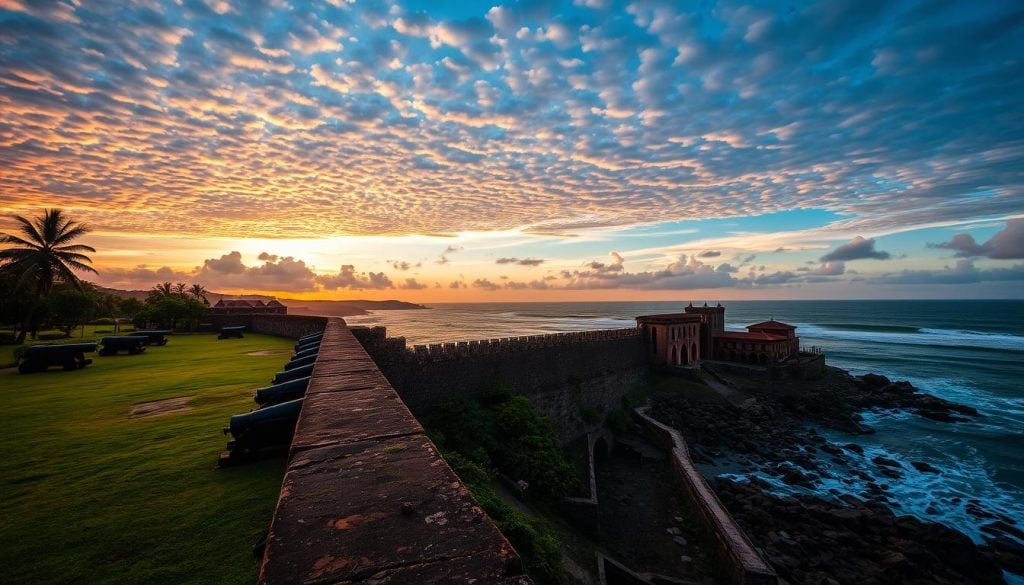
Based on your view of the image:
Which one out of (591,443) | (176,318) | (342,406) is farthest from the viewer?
(176,318)

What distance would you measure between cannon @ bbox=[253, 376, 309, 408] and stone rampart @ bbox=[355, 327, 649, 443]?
9519 millimetres

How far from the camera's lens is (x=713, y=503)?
1469 cm

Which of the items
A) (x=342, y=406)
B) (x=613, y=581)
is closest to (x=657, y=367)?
(x=613, y=581)

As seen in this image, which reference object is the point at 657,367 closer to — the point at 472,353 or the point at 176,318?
the point at 472,353

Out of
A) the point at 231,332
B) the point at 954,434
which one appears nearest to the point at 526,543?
the point at 231,332

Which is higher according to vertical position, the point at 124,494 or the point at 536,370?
the point at 124,494

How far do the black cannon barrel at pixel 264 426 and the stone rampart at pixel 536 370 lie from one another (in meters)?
10.1

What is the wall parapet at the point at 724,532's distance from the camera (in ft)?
36.8

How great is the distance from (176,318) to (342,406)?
2991 centimetres

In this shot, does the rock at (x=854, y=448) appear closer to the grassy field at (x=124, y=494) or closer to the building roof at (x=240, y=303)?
the grassy field at (x=124, y=494)

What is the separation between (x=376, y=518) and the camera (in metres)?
2.17

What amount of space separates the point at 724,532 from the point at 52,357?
21.6 meters

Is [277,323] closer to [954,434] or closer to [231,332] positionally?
[231,332]

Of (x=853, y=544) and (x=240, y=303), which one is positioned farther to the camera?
(x=240, y=303)
